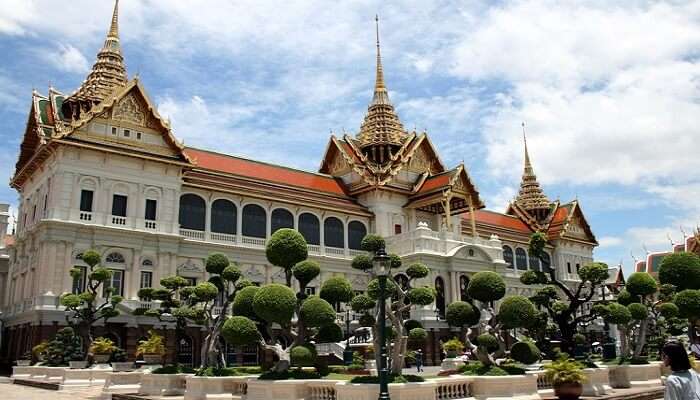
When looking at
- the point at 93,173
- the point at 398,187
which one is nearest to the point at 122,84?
the point at 93,173

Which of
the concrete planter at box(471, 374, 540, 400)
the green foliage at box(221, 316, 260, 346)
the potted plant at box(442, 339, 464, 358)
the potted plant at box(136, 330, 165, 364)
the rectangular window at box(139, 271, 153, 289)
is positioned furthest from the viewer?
the rectangular window at box(139, 271, 153, 289)

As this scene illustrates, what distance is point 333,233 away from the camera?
42844mm

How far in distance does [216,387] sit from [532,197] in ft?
175

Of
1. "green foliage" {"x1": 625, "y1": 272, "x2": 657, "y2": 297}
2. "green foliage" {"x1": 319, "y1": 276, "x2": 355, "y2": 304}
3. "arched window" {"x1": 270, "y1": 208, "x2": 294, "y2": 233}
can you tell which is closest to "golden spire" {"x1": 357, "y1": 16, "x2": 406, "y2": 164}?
"arched window" {"x1": 270, "y1": 208, "x2": 294, "y2": 233}

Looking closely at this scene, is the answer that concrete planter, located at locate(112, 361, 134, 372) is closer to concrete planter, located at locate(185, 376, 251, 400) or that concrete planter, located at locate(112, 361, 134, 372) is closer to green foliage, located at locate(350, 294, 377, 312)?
concrete planter, located at locate(185, 376, 251, 400)

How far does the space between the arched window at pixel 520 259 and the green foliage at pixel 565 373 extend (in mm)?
40184

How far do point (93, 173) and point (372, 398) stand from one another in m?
24.1

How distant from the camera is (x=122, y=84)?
38.6m

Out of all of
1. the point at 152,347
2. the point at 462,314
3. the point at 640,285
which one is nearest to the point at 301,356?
the point at 462,314

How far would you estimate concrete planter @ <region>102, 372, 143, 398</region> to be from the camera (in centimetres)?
2061

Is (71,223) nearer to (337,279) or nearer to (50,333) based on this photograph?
(50,333)

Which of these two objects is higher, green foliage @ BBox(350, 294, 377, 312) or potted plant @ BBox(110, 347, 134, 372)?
green foliage @ BBox(350, 294, 377, 312)

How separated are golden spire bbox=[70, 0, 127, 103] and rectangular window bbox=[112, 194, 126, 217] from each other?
682 cm

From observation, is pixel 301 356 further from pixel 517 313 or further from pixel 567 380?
pixel 567 380
